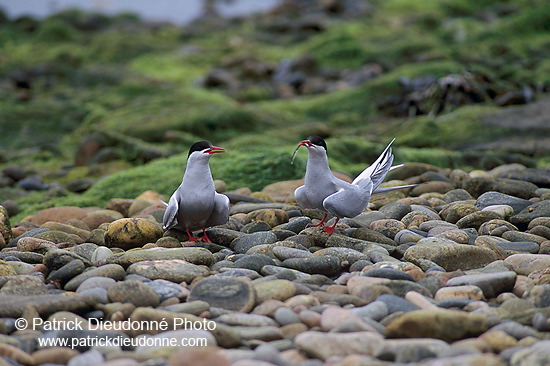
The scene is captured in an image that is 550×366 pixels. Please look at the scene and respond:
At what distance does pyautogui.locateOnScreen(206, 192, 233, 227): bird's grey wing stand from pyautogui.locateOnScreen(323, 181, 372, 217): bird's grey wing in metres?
0.71

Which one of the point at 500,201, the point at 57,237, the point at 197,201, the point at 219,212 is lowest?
the point at 57,237

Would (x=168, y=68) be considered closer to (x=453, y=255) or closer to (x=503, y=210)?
(x=503, y=210)

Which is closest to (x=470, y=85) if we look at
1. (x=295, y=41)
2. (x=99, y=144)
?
(x=99, y=144)

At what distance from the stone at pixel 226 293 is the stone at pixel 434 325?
2.50ft

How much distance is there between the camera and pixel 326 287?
11.7ft

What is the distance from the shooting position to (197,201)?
439 cm

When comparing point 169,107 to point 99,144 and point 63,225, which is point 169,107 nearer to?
point 99,144

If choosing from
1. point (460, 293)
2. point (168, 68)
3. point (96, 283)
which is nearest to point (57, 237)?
point (96, 283)

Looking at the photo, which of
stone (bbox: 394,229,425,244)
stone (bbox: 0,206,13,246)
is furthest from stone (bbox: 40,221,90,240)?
stone (bbox: 394,229,425,244)

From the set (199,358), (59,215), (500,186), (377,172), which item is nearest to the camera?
(199,358)

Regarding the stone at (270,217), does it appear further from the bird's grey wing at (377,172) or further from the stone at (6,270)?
the stone at (6,270)

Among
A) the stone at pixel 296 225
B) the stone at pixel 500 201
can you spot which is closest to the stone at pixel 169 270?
the stone at pixel 296 225

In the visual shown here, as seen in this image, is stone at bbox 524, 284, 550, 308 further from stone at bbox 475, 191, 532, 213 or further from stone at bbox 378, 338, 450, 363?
stone at bbox 475, 191, 532, 213

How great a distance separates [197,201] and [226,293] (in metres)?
1.20
